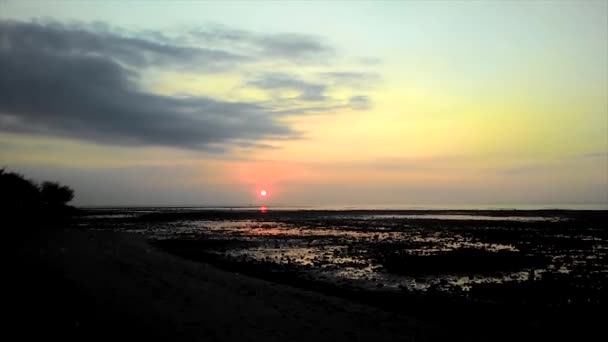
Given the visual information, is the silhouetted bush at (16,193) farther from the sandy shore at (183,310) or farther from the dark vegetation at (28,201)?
the sandy shore at (183,310)

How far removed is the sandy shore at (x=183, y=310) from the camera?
11.1m

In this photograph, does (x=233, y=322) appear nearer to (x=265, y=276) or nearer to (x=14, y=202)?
(x=265, y=276)

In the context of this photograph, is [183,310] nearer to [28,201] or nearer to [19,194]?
[19,194]

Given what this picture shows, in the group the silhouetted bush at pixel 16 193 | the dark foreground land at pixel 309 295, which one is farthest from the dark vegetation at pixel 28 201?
the dark foreground land at pixel 309 295

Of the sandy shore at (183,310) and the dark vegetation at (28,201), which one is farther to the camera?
the dark vegetation at (28,201)

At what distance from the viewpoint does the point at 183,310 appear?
13.9 metres

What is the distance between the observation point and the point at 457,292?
1794 centimetres

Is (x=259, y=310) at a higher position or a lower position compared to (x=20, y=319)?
lower

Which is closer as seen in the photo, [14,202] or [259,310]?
[259,310]

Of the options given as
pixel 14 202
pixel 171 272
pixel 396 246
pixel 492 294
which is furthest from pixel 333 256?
pixel 14 202

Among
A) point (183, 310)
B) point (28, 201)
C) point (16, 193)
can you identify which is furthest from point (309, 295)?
point (28, 201)

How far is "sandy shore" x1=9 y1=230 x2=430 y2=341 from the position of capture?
11055 mm

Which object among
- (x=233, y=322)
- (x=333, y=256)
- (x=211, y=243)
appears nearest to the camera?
(x=233, y=322)

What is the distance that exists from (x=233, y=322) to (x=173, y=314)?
1.99 metres
